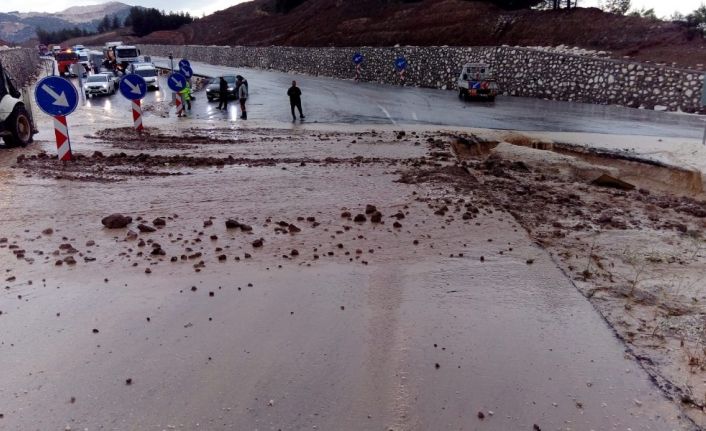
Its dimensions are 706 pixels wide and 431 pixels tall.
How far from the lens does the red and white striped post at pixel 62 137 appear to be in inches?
466

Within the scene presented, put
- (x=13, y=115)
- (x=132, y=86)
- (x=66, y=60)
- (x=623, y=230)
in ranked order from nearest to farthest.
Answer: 1. (x=623, y=230)
2. (x=13, y=115)
3. (x=132, y=86)
4. (x=66, y=60)

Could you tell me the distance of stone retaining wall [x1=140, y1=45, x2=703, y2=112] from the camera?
25375mm

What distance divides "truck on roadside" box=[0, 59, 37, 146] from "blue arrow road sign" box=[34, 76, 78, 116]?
10.4 ft

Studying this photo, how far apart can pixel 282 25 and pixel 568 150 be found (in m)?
71.2

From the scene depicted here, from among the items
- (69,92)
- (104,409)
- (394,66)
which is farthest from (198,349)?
(394,66)

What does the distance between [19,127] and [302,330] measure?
1303 centimetres

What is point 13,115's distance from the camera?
14.2 metres

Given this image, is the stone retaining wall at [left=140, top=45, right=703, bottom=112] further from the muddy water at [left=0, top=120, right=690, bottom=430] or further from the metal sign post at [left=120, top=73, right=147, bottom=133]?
the metal sign post at [left=120, top=73, right=147, bottom=133]

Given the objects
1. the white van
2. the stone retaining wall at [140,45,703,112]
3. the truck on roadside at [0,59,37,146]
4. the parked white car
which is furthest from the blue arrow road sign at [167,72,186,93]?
the stone retaining wall at [140,45,703,112]

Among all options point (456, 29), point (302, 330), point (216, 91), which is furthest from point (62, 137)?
point (456, 29)

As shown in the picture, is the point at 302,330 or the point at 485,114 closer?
the point at 302,330

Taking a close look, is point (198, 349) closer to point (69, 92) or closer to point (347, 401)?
point (347, 401)

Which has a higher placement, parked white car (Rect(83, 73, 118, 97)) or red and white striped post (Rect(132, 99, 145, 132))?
parked white car (Rect(83, 73, 118, 97))

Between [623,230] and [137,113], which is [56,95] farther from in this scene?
[623,230]
